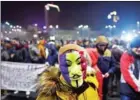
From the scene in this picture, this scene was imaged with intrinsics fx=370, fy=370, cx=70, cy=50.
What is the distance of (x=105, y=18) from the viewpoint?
35.8 metres

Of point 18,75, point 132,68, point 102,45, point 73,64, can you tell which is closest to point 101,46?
point 102,45

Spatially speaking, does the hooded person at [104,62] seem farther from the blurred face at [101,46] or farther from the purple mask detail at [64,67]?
the purple mask detail at [64,67]

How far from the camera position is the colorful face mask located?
278 cm

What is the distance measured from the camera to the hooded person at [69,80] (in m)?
2.80

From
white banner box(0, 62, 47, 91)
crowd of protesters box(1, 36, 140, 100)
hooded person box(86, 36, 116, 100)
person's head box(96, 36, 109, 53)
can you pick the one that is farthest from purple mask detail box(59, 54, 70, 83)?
white banner box(0, 62, 47, 91)

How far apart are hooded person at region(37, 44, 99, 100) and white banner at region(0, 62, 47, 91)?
6670 mm

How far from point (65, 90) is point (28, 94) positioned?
6.92 metres

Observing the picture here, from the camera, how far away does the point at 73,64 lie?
285cm

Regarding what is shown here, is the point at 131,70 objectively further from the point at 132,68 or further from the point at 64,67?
the point at 64,67

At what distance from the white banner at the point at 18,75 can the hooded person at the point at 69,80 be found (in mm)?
6670

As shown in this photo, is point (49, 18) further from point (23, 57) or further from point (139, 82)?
point (139, 82)

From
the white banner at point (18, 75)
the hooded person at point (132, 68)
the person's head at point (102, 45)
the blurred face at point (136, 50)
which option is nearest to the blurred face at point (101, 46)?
the person's head at point (102, 45)

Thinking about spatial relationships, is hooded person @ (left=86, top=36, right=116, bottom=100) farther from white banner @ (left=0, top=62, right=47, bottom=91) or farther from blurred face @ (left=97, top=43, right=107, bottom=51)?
white banner @ (left=0, top=62, right=47, bottom=91)

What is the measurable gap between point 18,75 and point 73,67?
285 inches
